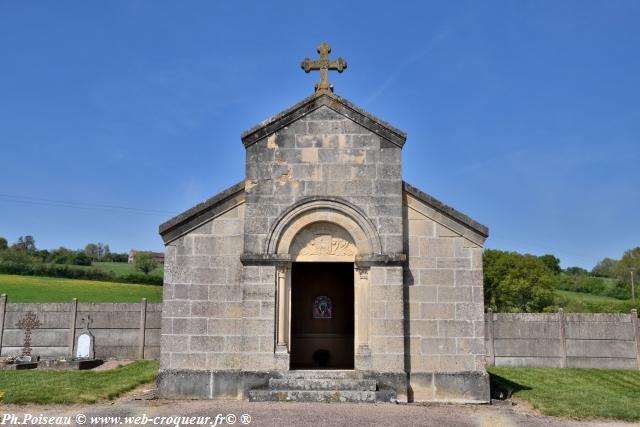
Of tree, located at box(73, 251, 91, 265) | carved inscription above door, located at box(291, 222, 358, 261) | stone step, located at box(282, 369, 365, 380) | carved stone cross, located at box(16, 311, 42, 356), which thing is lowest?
stone step, located at box(282, 369, 365, 380)

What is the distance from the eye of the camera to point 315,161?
1259 centimetres

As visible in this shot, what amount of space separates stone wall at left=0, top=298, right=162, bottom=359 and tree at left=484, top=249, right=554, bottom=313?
42.3 m

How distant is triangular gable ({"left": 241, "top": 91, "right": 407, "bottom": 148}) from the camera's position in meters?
12.6

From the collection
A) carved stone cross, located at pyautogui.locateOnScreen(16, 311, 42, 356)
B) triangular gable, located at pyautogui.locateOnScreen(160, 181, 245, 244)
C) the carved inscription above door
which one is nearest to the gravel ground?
the carved inscription above door

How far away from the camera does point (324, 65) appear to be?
1316 cm

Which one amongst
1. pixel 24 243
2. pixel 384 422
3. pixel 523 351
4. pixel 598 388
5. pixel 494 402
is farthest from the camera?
pixel 24 243

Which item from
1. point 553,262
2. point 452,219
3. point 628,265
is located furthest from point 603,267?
point 452,219

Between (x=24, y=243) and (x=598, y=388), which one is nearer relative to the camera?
(x=598, y=388)

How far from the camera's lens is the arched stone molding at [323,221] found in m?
12.3

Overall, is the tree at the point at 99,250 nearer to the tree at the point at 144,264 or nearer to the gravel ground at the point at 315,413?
the tree at the point at 144,264

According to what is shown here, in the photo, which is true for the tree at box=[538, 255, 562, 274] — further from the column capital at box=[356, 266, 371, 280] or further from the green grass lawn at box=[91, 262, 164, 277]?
the column capital at box=[356, 266, 371, 280]

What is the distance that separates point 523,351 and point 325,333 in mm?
8763

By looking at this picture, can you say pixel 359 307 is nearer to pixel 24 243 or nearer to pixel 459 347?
pixel 459 347

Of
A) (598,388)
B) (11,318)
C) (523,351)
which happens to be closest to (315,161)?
(598,388)
